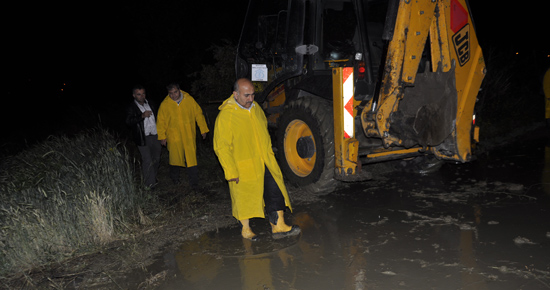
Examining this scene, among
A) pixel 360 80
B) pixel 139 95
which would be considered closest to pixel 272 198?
pixel 360 80

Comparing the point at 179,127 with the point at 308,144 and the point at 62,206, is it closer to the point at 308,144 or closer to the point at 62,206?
the point at 308,144

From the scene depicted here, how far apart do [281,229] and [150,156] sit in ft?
10.2

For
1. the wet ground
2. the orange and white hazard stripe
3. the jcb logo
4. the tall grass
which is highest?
the jcb logo

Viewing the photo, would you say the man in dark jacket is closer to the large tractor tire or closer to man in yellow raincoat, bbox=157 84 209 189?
man in yellow raincoat, bbox=157 84 209 189

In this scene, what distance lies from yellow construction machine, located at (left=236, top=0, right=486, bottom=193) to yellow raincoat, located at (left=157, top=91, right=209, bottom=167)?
1.14 metres

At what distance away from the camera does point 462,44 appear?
544cm

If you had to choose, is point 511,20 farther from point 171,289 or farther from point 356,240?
point 171,289

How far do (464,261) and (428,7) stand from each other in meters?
2.96

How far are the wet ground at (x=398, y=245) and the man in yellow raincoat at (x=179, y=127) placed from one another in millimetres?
2222

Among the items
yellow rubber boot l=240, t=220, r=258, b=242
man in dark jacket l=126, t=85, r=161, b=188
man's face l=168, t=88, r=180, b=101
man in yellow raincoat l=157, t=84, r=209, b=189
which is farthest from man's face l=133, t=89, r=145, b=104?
yellow rubber boot l=240, t=220, r=258, b=242

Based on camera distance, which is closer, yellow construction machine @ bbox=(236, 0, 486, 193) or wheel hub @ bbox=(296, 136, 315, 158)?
A: yellow construction machine @ bbox=(236, 0, 486, 193)

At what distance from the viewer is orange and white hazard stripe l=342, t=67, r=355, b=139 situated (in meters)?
5.52

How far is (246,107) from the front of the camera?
184 inches

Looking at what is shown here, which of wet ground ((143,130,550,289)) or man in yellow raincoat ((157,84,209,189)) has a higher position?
man in yellow raincoat ((157,84,209,189))
